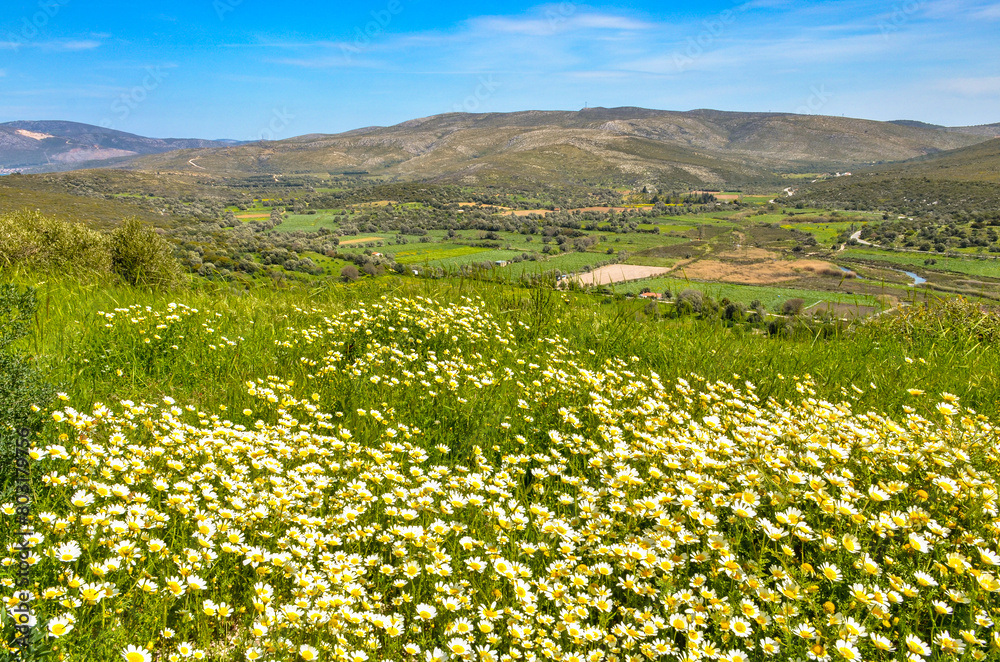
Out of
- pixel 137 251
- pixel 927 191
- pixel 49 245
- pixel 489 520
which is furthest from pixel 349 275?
pixel 927 191

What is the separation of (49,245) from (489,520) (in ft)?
45.5

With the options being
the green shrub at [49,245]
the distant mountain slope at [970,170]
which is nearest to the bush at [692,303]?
the green shrub at [49,245]

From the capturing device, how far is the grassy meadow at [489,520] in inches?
91.6

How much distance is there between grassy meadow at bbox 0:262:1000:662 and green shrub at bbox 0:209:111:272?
7.30 metres

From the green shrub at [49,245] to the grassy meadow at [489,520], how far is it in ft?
23.9

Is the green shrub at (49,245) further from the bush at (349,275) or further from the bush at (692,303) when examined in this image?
the bush at (692,303)

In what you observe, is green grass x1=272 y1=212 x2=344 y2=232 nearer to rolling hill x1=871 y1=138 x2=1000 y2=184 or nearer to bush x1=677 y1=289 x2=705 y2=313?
bush x1=677 y1=289 x2=705 y2=313

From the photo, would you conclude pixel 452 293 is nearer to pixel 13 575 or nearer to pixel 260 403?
pixel 260 403

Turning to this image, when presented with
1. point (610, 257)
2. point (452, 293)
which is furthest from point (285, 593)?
point (610, 257)

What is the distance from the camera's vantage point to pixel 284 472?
3.51 meters

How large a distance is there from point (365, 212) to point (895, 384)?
392ft

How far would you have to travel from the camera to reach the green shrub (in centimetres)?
1099

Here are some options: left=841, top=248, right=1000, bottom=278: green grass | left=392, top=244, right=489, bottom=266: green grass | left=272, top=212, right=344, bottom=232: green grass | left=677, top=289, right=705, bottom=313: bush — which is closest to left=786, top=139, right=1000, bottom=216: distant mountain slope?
left=841, top=248, right=1000, bottom=278: green grass

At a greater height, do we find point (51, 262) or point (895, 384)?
point (51, 262)
